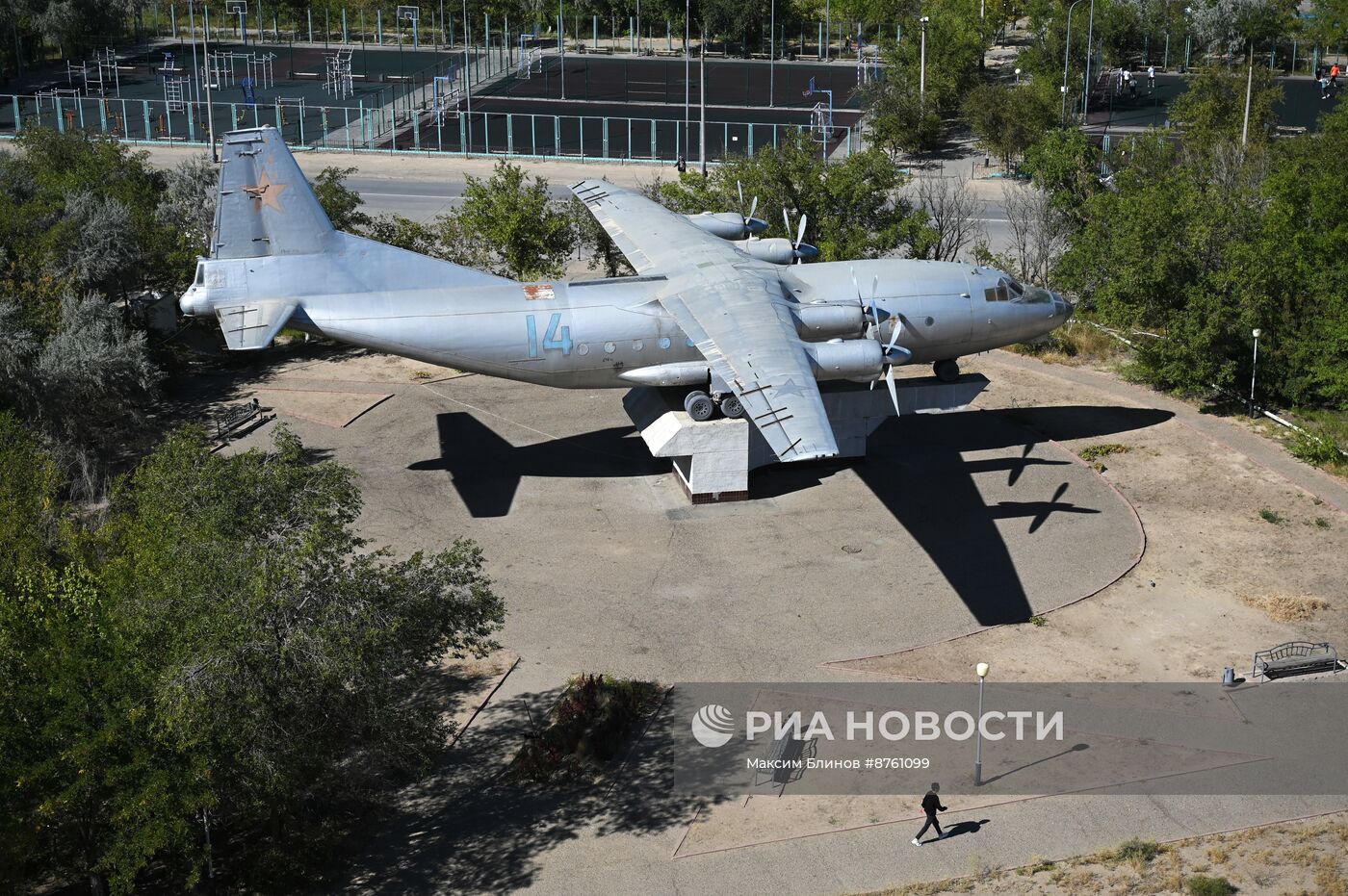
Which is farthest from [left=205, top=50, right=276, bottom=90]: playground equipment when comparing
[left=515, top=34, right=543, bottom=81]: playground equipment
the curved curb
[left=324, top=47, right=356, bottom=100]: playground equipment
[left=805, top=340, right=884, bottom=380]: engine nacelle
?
the curved curb

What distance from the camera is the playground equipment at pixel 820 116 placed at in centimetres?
9284

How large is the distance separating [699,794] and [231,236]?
74.7 feet

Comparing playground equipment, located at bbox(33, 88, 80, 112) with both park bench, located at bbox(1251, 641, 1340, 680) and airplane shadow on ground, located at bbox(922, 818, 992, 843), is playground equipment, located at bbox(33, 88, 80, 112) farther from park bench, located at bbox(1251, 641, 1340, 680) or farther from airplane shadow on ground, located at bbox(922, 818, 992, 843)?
park bench, located at bbox(1251, 641, 1340, 680)

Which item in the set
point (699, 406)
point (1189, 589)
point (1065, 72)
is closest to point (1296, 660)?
point (1189, 589)

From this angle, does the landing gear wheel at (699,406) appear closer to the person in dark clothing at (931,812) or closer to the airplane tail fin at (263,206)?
the airplane tail fin at (263,206)

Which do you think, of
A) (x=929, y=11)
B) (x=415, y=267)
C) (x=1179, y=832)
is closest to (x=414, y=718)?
(x=1179, y=832)

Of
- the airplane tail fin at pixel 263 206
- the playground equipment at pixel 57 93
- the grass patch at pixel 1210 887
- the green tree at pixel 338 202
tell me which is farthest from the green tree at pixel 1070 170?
the playground equipment at pixel 57 93

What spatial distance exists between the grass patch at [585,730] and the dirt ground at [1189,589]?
18.0ft

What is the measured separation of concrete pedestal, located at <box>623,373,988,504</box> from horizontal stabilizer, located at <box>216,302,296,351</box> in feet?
36.6

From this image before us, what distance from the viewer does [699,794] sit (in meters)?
28.2

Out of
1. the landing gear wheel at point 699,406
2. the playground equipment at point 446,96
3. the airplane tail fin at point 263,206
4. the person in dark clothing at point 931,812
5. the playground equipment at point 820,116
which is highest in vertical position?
the playground equipment at point 446,96

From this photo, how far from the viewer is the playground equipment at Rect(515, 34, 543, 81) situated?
115 metres

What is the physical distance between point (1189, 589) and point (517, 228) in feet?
99.6

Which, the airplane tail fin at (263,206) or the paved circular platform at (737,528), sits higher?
the airplane tail fin at (263,206)
